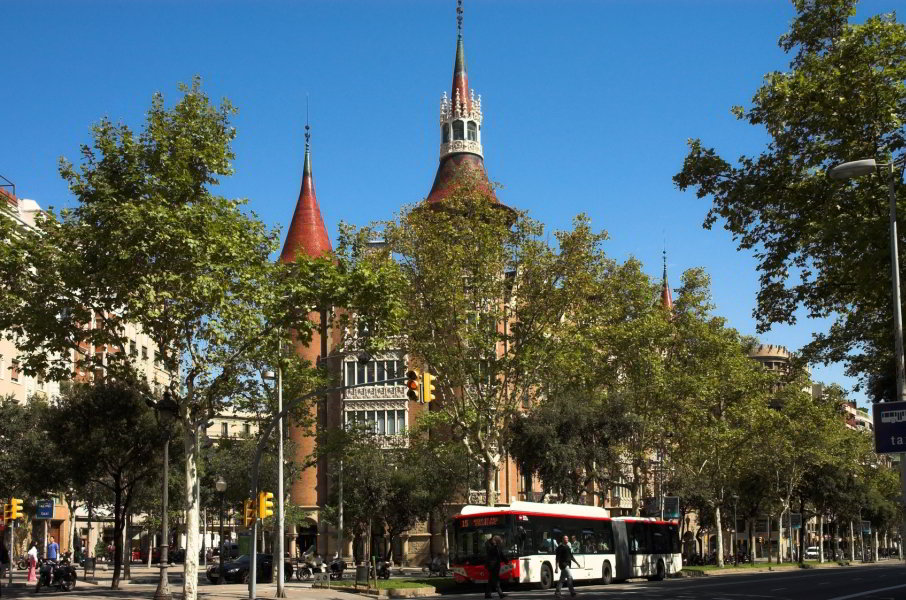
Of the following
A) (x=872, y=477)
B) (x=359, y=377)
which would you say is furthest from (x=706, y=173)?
(x=872, y=477)

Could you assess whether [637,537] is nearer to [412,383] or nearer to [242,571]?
[242,571]

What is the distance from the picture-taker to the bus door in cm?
4075

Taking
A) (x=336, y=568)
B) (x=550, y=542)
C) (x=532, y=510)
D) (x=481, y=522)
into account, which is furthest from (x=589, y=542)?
(x=336, y=568)

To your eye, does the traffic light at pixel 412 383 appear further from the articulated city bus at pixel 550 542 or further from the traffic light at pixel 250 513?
the articulated city bus at pixel 550 542

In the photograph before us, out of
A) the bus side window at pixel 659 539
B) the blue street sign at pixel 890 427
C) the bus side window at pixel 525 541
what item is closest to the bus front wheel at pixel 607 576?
the bus side window at pixel 659 539

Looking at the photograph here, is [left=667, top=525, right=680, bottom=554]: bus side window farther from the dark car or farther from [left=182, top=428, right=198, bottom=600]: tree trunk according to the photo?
[left=182, top=428, right=198, bottom=600]: tree trunk

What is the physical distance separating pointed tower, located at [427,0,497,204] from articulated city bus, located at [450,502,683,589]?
1472 inches

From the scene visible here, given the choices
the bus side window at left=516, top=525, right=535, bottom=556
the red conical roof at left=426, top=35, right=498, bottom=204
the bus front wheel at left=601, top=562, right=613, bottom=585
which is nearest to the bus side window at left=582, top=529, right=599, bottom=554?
the bus front wheel at left=601, top=562, right=613, bottom=585

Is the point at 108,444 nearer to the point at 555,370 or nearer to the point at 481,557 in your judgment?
the point at 481,557

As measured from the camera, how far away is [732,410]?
5706 centimetres

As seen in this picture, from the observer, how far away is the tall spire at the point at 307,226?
74.6 metres

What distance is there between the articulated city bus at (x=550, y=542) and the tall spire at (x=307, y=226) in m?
38.5

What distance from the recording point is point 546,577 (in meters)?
34.3

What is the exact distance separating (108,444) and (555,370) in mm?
18325
